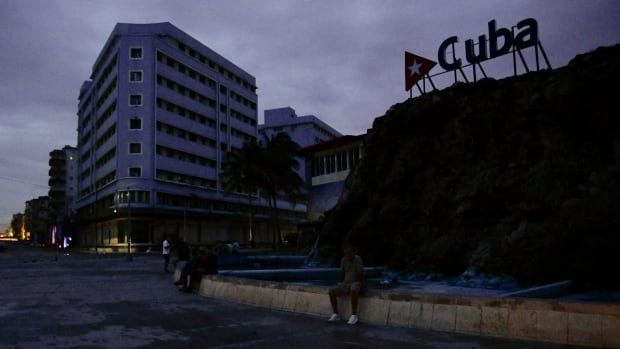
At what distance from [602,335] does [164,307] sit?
29.3 feet

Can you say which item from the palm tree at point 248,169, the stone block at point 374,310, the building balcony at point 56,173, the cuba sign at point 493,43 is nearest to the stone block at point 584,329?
the stone block at point 374,310

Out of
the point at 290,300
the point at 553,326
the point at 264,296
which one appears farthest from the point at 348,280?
the point at 553,326

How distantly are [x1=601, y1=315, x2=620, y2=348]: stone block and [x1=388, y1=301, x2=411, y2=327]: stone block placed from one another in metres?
3.09

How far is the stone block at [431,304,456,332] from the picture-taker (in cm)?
872

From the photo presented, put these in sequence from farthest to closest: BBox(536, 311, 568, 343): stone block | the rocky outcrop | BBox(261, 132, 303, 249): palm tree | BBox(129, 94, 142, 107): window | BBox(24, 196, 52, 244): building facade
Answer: BBox(24, 196, 52, 244): building facade, BBox(129, 94, 142, 107): window, BBox(261, 132, 303, 249): palm tree, the rocky outcrop, BBox(536, 311, 568, 343): stone block

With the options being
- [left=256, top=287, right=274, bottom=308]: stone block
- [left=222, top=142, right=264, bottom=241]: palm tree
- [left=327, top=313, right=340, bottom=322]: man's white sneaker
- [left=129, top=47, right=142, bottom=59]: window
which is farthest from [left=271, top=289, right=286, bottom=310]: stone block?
[left=129, top=47, right=142, bottom=59]: window

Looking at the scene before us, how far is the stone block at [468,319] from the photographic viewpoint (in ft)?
27.7

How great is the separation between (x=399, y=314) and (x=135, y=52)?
66167 mm

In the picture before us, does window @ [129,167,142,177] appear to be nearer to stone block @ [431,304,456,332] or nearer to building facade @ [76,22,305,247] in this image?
building facade @ [76,22,305,247]

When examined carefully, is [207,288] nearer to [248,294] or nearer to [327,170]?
[248,294]

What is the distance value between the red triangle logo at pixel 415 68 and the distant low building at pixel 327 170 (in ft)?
57.4

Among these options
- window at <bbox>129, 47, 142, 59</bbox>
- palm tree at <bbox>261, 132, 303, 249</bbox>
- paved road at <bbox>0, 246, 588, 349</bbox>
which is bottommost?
paved road at <bbox>0, 246, 588, 349</bbox>

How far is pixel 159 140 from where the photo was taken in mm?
67188

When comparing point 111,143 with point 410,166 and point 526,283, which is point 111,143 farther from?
point 526,283
